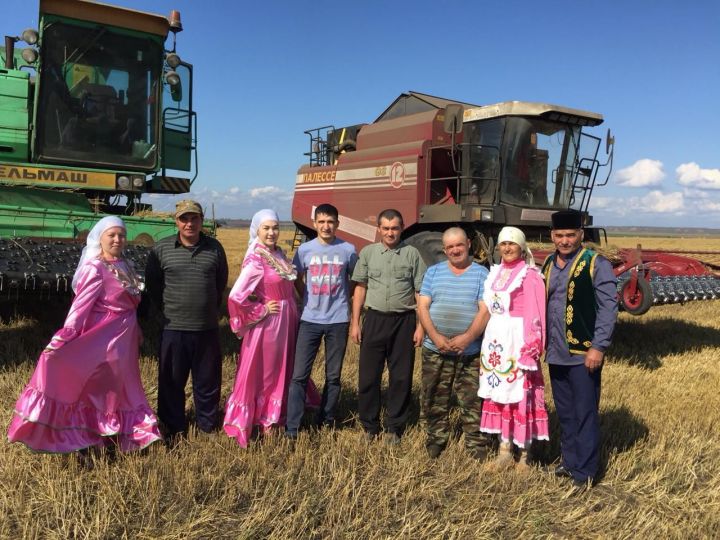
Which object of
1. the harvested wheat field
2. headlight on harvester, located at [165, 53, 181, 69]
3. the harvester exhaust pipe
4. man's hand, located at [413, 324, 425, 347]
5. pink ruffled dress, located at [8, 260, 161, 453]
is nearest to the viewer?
the harvested wheat field

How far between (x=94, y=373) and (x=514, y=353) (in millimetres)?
2383

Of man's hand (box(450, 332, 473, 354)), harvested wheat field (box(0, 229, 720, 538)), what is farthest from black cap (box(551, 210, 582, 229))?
harvested wheat field (box(0, 229, 720, 538))

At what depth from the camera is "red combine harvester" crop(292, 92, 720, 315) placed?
23.7ft

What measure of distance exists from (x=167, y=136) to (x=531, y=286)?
4945 millimetres

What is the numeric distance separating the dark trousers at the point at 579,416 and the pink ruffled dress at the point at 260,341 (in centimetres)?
168

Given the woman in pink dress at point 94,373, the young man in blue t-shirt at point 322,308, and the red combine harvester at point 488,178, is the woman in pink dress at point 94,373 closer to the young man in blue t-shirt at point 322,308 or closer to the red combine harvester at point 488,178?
the young man in blue t-shirt at point 322,308

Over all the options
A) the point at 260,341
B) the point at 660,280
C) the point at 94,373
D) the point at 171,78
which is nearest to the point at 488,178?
the point at 660,280

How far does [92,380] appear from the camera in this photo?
3312mm

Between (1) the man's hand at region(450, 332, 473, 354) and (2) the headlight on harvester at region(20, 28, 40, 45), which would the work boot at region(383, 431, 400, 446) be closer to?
(1) the man's hand at region(450, 332, 473, 354)

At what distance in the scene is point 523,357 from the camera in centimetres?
332

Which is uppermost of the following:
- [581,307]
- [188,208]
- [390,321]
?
[188,208]

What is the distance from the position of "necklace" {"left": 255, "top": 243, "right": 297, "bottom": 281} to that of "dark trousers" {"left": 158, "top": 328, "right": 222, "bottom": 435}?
56 cm

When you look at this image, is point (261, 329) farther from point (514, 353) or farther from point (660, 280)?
point (660, 280)

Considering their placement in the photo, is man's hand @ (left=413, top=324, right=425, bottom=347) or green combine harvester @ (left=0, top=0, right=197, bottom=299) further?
green combine harvester @ (left=0, top=0, right=197, bottom=299)
